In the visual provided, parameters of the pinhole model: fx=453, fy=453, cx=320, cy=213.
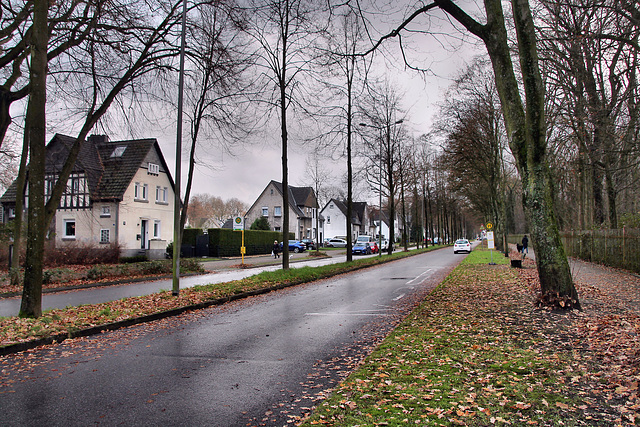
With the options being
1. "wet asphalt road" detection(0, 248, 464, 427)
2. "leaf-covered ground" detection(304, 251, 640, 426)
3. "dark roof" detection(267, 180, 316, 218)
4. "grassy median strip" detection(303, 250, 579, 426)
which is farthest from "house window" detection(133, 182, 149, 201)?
"dark roof" detection(267, 180, 316, 218)

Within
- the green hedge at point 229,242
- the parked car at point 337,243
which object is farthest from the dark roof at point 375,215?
the green hedge at point 229,242

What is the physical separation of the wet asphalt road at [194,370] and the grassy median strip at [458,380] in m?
0.54

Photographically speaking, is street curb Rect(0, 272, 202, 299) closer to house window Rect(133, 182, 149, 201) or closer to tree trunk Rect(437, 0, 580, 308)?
house window Rect(133, 182, 149, 201)

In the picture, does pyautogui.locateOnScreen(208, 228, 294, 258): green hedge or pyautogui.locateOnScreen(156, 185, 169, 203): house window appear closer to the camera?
pyautogui.locateOnScreen(156, 185, 169, 203): house window

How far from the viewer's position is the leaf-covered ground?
4.05m

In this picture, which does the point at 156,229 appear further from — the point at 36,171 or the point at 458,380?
the point at 458,380

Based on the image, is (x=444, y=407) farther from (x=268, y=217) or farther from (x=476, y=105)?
(x=268, y=217)

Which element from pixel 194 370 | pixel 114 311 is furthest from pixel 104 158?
pixel 194 370

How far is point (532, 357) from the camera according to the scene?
19.4 ft

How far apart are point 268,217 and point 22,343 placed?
2567 inches

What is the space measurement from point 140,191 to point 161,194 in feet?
9.14

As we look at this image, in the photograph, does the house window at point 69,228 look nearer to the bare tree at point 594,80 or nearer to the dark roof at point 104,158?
the dark roof at point 104,158

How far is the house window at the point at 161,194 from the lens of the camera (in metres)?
37.9

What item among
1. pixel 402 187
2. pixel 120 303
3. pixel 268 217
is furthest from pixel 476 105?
pixel 268 217
